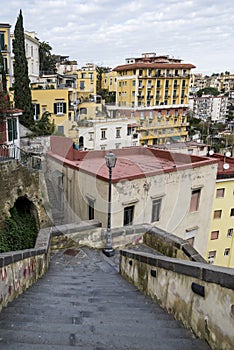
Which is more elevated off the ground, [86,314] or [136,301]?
[86,314]

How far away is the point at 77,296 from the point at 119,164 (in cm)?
1074

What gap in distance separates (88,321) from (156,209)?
10.5 m

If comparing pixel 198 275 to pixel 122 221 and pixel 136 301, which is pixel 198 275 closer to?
pixel 136 301

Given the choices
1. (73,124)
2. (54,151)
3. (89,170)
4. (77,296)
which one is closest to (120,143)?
(73,124)

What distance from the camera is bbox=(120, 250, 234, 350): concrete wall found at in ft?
8.40

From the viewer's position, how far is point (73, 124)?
32.0 meters

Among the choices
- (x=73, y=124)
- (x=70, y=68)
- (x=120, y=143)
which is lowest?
(x=120, y=143)

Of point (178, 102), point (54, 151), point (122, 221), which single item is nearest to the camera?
point (122, 221)

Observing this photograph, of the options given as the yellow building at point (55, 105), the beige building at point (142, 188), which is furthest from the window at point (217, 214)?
the yellow building at point (55, 105)

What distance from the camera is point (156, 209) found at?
1373cm

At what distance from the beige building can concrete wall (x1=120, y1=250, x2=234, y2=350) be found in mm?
7805

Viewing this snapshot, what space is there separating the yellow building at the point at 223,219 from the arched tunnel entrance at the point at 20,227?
44.0 ft

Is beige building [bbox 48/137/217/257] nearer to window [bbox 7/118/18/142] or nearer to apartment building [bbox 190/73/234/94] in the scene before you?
window [bbox 7/118/18/142]

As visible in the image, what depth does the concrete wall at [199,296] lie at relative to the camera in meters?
2.56
